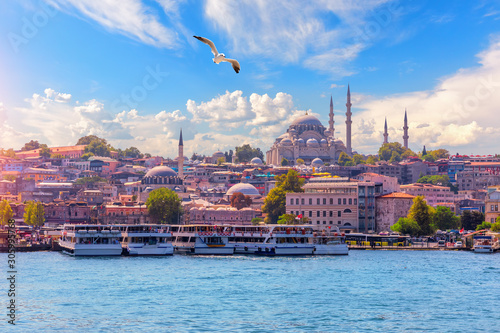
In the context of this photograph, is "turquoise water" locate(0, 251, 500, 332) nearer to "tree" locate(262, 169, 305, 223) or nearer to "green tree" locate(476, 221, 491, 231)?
"green tree" locate(476, 221, 491, 231)

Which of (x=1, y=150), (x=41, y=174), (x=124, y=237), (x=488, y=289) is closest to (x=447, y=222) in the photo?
(x=124, y=237)

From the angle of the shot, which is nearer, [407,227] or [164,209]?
[407,227]

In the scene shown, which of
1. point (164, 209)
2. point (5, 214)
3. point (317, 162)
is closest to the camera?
point (5, 214)

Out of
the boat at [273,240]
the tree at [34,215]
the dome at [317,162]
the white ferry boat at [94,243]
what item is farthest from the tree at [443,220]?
the dome at [317,162]

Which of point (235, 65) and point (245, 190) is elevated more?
point (245, 190)

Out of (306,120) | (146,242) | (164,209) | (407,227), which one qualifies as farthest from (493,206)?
(306,120)

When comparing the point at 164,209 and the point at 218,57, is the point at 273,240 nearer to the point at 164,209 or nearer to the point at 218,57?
the point at 164,209

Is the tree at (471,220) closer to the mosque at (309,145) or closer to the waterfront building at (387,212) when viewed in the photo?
the waterfront building at (387,212)
